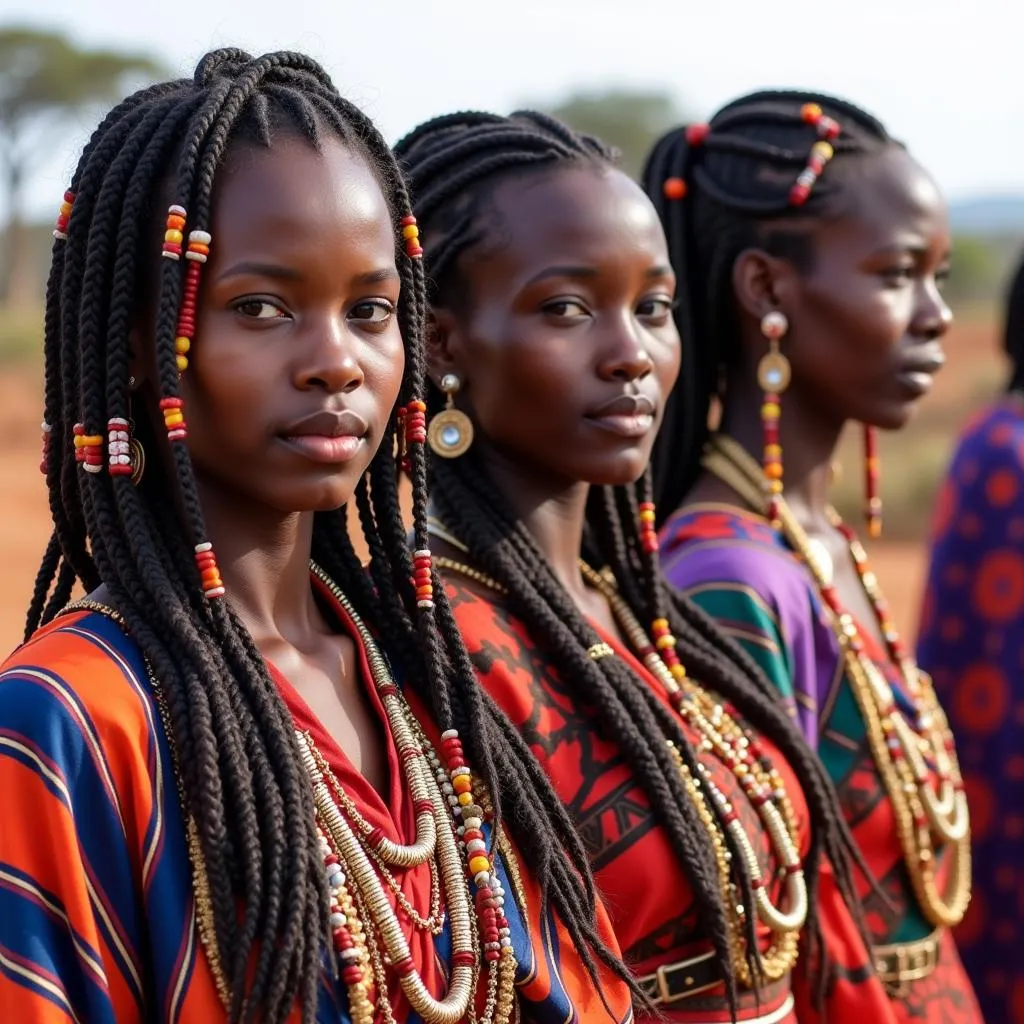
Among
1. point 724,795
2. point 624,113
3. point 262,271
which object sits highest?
point 262,271

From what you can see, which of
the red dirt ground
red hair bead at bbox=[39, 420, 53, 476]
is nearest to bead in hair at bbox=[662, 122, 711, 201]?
red hair bead at bbox=[39, 420, 53, 476]

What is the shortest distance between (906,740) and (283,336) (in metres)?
2.21

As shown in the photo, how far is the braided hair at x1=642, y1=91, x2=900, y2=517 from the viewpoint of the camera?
4.25m

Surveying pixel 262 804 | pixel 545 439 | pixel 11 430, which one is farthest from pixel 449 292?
pixel 11 430

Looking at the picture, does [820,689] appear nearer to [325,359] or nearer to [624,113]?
[325,359]

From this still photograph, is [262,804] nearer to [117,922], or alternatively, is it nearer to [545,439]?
[117,922]

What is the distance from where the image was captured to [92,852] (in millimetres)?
2057

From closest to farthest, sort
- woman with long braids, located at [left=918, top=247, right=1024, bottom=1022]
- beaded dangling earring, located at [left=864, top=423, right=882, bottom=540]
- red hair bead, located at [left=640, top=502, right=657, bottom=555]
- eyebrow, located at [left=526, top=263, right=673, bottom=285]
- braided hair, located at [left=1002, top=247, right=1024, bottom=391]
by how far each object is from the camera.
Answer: eyebrow, located at [left=526, top=263, right=673, bottom=285], red hair bead, located at [left=640, top=502, right=657, bottom=555], beaded dangling earring, located at [left=864, top=423, right=882, bottom=540], woman with long braids, located at [left=918, top=247, right=1024, bottom=1022], braided hair, located at [left=1002, top=247, right=1024, bottom=391]

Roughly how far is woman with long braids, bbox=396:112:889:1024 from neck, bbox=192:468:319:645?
51cm

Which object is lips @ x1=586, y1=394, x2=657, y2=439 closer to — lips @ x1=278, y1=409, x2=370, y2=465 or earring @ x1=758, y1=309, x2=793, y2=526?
lips @ x1=278, y1=409, x2=370, y2=465

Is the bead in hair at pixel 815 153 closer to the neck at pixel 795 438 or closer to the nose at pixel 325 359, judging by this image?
the neck at pixel 795 438

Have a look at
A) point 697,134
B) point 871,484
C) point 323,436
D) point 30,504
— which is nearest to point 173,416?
point 323,436

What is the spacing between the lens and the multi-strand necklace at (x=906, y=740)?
387 centimetres

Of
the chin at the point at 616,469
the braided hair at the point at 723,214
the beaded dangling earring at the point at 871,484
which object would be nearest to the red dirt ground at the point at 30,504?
the beaded dangling earring at the point at 871,484
